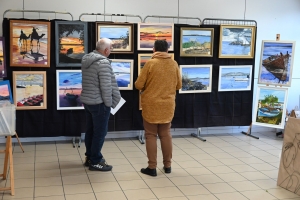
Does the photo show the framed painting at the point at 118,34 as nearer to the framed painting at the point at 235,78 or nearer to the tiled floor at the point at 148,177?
the tiled floor at the point at 148,177

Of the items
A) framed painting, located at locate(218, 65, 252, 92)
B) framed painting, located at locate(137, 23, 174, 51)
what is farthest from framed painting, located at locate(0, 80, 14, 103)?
framed painting, located at locate(218, 65, 252, 92)

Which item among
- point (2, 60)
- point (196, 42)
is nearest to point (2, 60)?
point (2, 60)

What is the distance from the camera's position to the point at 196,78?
573 cm

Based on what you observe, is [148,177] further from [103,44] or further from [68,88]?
[68,88]

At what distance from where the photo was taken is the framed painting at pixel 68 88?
16.9ft

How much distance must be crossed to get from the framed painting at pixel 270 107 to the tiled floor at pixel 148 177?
0.52 meters

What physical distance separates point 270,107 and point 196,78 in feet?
4.46

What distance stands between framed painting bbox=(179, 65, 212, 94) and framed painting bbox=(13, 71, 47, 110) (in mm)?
2103

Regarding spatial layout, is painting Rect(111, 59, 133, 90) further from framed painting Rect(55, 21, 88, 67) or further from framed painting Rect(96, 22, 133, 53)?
framed painting Rect(55, 21, 88, 67)

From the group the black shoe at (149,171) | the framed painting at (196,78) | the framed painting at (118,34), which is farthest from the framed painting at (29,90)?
the framed painting at (196,78)

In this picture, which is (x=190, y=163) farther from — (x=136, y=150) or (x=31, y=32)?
(x=31, y=32)

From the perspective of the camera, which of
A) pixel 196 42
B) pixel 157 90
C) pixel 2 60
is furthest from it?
pixel 196 42

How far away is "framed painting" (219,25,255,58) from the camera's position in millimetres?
5754

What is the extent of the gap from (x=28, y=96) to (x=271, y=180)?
11.1 feet
